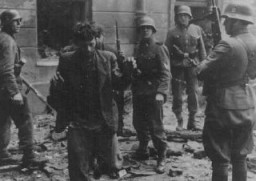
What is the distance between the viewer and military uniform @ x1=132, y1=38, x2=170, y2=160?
602cm

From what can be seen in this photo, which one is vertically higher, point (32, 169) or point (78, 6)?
point (78, 6)

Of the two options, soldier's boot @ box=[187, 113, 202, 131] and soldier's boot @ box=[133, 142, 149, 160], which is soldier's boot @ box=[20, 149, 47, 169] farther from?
soldier's boot @ box=[187, 113, 202, 131]

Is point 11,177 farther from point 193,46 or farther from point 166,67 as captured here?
point 193,46

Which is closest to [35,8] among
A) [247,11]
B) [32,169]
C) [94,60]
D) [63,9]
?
[63,9]

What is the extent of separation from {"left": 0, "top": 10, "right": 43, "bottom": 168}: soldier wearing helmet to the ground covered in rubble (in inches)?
11.7

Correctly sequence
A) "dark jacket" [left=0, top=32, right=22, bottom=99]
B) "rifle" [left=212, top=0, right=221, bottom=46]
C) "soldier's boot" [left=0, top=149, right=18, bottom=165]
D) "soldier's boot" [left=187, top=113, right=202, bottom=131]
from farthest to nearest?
1. "soldier's boot" [left=187, top=113, right=202, bottom=131]
2. "soldier's boot" [left=0, top=149, right=18, bottom=165]
3. "dark jacket" [left=0, top=32, right=22, bottom=99]
4. "rifle" [left=212, top=0, right=221, bottom=46]

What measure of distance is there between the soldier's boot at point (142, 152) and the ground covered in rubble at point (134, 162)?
11 cm

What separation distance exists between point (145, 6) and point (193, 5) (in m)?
1.98

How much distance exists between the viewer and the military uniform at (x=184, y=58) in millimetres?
8086

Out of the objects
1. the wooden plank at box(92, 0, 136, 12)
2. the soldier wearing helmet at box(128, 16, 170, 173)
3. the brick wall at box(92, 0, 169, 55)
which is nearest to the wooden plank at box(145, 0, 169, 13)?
the brick wall at box(92, 0, 169, 55)

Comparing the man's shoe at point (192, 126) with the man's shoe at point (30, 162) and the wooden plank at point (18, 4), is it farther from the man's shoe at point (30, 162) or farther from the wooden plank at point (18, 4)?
the wooden plank at point (18, 4)

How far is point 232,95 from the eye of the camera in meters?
4.67

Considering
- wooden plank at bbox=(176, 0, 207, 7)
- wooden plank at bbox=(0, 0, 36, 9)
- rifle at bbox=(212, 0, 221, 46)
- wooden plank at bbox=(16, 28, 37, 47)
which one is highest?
wooden plank at bbox=(176, 0, 207, 7)

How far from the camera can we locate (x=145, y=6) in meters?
10.8
